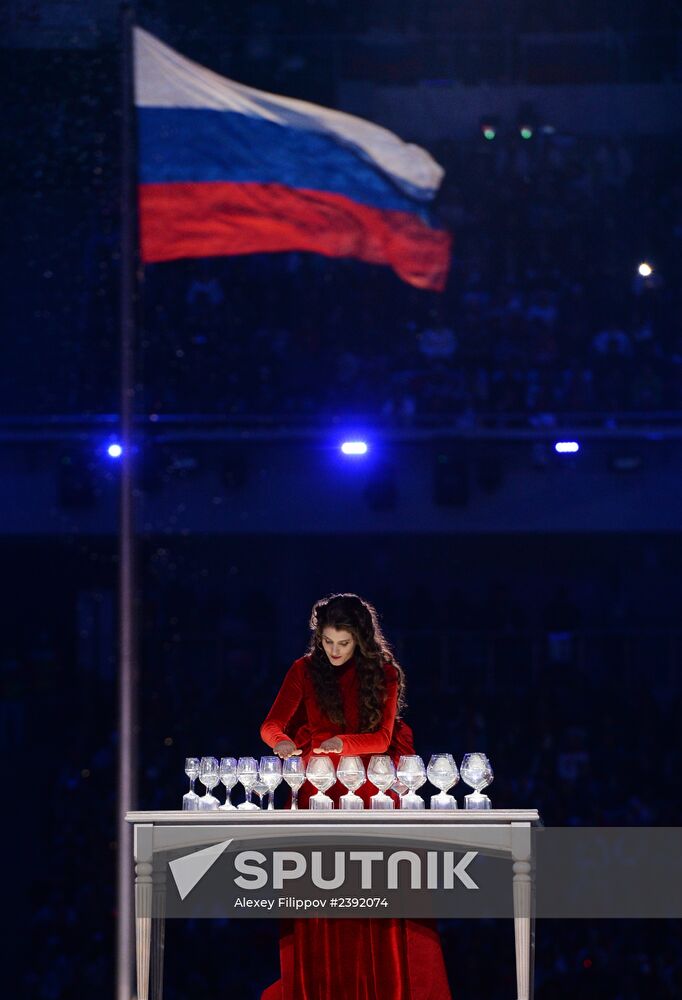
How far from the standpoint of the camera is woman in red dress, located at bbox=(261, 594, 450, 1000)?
461 centimetres

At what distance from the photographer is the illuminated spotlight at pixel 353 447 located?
479 inches

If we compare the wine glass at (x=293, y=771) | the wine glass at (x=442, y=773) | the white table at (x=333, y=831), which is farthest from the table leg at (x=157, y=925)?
the wine glass at (x=442, y=773)

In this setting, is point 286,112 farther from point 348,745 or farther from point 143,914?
point 143,914

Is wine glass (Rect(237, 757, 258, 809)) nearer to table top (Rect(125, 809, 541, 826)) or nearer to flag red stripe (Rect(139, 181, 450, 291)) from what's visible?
table top (Rect(125, 809, 541, 826))

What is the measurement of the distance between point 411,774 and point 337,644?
0.46 m

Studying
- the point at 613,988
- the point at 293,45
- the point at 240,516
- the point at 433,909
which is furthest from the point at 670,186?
the point at 433,909

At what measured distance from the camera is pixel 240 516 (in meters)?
12.6

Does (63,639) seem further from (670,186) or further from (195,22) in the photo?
(670,186)

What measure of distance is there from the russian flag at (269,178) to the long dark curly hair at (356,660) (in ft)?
7.22

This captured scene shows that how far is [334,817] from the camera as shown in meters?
4.46

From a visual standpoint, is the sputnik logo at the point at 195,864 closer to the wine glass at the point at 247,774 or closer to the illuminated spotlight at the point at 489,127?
the wine glass at the point at 247,774

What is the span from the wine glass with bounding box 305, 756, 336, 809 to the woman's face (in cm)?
32

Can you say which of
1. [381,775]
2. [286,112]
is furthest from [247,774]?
[286,112]

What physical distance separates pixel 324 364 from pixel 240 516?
161cm
